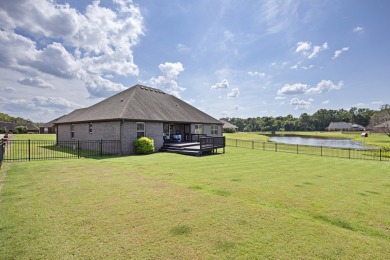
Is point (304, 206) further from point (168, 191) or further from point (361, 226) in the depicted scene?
point (168, 191)

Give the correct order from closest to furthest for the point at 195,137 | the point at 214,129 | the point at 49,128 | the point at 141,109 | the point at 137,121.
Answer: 1. the point at 137,121
2. the point at 141,109
3. the point at 195,137
4. the point at 214,129
5. the point at 49,128

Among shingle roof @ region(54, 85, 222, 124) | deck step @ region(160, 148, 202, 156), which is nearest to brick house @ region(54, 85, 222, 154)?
shingle roof @ region(54, 85, 222, 124)

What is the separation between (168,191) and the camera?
6.70m

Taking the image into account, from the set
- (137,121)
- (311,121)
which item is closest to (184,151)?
(137,121)

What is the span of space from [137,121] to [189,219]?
45.4 feet

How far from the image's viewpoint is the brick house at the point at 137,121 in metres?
16.9

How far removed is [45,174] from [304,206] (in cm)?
987

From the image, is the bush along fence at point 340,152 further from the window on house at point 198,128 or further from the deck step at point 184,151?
the deck step at point 184,151

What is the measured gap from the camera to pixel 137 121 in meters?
17.4

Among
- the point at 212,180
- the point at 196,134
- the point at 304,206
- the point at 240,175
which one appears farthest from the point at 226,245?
the point at 196,134

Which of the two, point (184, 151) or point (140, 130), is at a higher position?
point (140, 130)

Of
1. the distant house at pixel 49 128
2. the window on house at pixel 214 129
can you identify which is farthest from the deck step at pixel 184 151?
the distant house at pixel 49 128

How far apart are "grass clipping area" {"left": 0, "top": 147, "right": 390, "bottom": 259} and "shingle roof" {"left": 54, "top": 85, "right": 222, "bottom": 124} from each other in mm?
9996

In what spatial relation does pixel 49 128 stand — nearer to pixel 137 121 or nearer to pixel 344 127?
pixel 137 121
